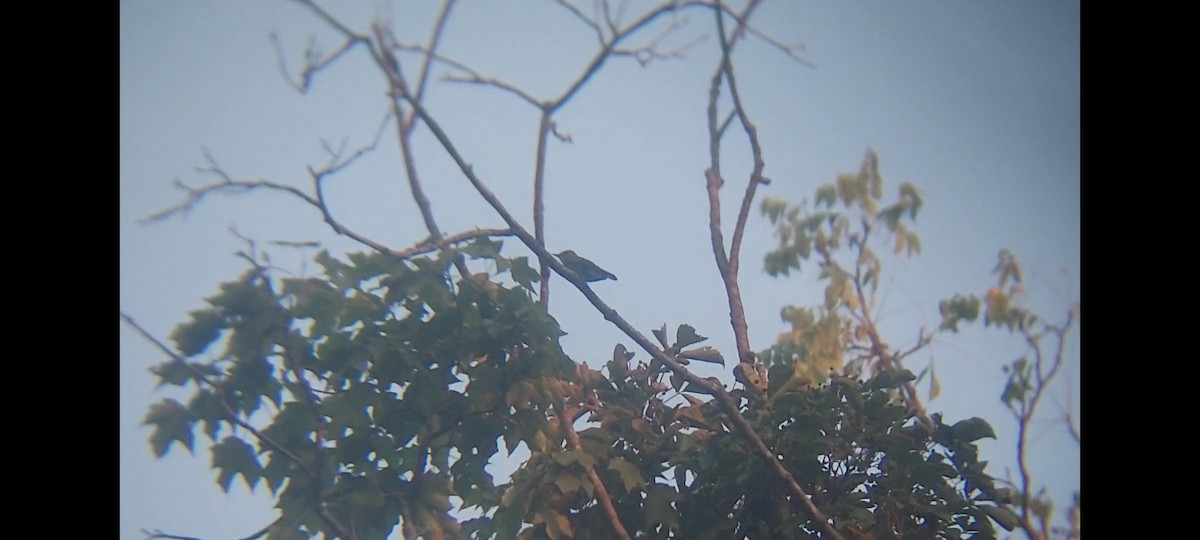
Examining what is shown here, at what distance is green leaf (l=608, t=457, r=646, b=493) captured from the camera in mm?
1101

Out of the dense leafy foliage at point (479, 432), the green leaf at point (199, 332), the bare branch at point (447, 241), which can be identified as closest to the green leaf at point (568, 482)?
the dense leafy foliage at point (479, 432)

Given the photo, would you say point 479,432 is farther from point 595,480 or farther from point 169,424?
point 169,424

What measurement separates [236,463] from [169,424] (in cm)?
9

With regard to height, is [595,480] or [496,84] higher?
[496,84]

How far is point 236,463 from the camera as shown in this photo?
1.09 m

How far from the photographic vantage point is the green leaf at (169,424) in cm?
109

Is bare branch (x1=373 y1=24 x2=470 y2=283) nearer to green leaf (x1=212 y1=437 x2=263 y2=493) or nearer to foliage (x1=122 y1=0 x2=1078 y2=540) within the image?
foliage (x1=122 y1=0 x2=1078 y2=540)

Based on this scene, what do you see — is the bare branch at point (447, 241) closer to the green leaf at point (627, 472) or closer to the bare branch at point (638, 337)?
the bare branch at point (638, 337)

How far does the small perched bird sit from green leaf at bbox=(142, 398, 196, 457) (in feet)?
1.52

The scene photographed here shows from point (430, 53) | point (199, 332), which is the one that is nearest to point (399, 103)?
point (430, 53)
